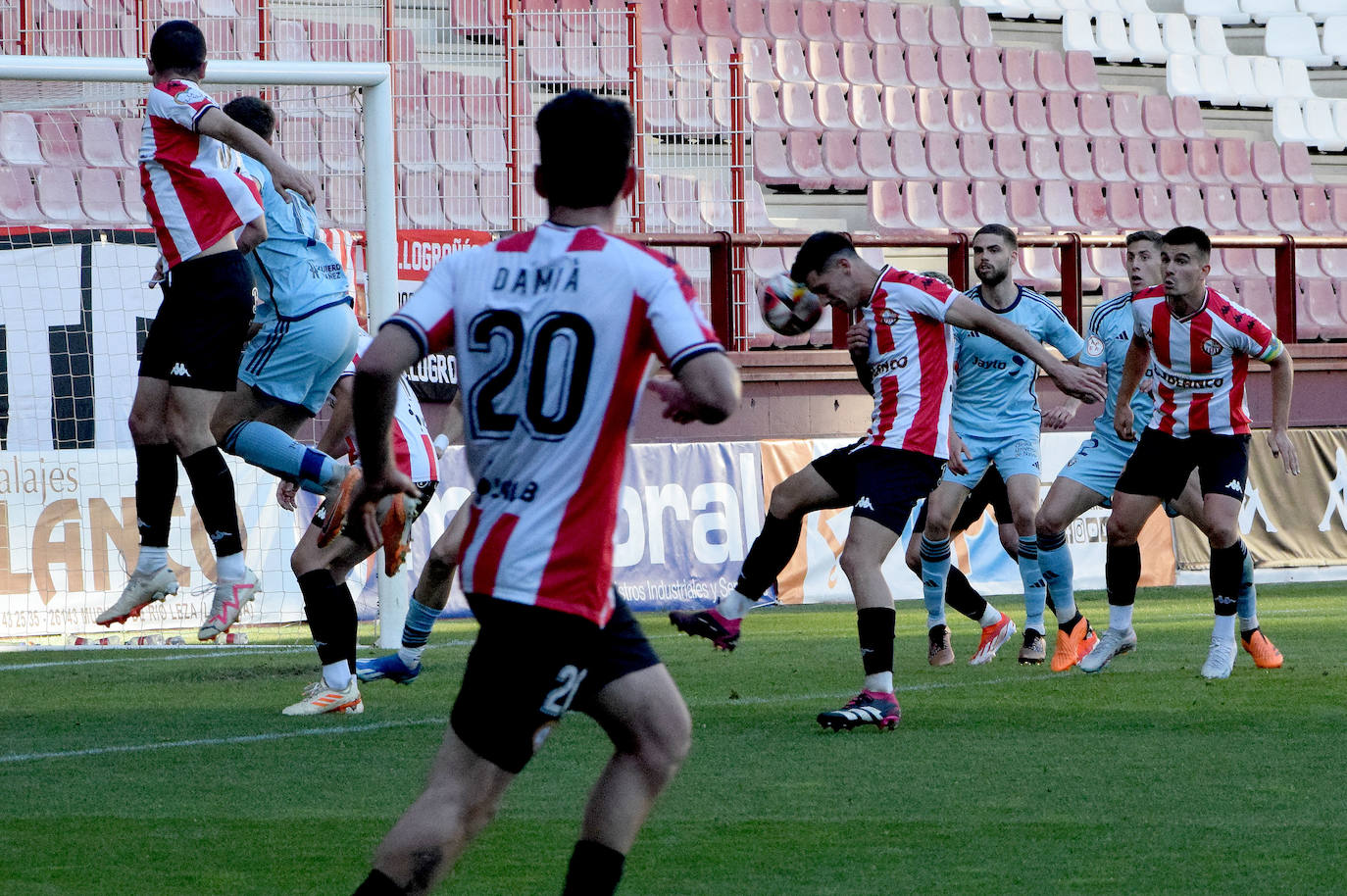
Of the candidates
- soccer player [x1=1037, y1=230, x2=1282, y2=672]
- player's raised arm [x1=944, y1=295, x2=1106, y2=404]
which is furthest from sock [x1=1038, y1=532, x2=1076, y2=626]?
player's raised arm [x1=944, y1=295, x2=1106, y2=404]

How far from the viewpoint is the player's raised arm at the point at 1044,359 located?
21.1 ft

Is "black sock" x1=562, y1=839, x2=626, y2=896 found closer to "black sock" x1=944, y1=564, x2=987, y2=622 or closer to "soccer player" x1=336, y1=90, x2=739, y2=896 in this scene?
"soccer player" x1=336, y1=90, x2=739, y2=896

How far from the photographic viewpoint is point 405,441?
7359 mm

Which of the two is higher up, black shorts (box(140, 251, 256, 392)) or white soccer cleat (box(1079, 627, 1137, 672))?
black shorts (box(140, 251, 256, 392))

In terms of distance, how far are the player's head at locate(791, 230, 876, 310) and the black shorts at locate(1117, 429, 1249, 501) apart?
211 cm

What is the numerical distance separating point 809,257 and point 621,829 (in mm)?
4263

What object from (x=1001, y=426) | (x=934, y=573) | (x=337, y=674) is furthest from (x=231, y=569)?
(x=1001, y=426)

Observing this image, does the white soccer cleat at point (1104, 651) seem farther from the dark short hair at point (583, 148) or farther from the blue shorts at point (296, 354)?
the dark short hair at point (583, 148)

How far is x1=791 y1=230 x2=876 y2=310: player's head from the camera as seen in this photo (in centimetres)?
722

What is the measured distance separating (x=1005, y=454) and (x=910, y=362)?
2.76 meters

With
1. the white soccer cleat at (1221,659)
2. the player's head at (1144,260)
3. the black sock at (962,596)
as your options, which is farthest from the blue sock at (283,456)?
the player's head at (1144,260)

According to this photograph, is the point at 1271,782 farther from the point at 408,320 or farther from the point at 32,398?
the point at 32,398

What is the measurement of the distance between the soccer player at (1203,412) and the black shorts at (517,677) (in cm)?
585

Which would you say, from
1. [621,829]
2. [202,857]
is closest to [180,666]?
[202,857]
